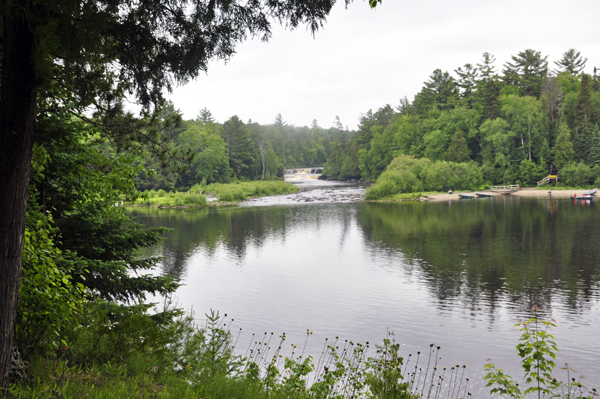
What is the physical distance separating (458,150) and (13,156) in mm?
75331

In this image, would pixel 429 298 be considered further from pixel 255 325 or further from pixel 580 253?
pixel 580 253

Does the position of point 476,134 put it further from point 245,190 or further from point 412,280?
point 412,280

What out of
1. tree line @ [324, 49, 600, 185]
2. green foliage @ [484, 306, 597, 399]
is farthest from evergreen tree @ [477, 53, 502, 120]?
green foliage @ [484, 306, 597, 399]

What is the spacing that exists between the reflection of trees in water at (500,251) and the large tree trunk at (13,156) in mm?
13622

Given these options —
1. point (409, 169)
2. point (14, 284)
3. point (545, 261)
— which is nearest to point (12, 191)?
point (14, 284)

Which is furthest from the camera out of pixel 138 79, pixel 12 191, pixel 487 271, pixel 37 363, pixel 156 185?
pixel 156 185

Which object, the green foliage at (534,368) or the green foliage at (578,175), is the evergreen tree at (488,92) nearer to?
the green foliage at (578,175)

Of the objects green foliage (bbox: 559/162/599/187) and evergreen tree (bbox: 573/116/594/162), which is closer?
green foliage (bbox: 559/162/599/187)

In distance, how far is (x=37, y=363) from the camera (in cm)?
457

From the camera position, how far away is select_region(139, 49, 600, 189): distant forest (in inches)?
2670

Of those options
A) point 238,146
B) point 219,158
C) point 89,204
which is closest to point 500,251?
point 89,204

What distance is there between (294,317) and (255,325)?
1.37m

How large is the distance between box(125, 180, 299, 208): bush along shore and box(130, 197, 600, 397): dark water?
2136cm

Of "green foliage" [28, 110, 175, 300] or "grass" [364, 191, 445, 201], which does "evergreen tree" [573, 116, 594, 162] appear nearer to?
"grass" [364, 191, 445, 201]
